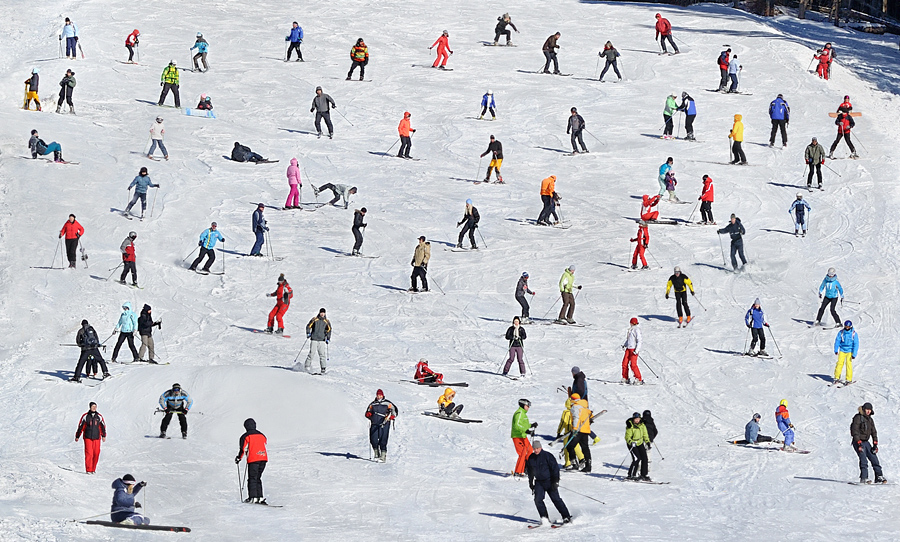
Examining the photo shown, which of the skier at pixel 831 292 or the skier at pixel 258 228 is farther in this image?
the skier at pixel 258 228

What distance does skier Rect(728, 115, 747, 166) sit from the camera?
33.9 metres

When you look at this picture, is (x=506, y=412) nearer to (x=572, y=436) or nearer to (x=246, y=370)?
(x=572, y=436)

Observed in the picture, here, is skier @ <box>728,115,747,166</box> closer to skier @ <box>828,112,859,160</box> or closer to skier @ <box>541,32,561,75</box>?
skier @ <box>828,112,859,160</box>

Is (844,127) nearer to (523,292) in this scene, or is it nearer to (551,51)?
(551,51)

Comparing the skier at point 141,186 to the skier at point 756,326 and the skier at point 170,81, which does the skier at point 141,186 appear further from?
the skier at point 756,326

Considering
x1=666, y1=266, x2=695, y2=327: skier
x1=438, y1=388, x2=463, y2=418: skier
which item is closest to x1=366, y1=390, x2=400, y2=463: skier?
x1=438, y1=388, x2=463, y2=418: skier

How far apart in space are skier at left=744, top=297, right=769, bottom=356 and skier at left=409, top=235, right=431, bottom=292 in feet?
22.1

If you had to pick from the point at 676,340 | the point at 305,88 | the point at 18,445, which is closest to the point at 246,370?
the point at 18,445

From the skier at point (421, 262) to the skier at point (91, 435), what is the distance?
9898 mm

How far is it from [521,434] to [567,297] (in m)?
7.90

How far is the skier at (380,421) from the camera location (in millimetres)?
18469

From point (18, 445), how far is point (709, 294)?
1476 cm

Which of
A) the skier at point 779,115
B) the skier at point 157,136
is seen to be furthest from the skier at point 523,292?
the skier at point 779,115

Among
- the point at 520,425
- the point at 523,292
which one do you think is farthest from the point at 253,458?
the point at 523,292
